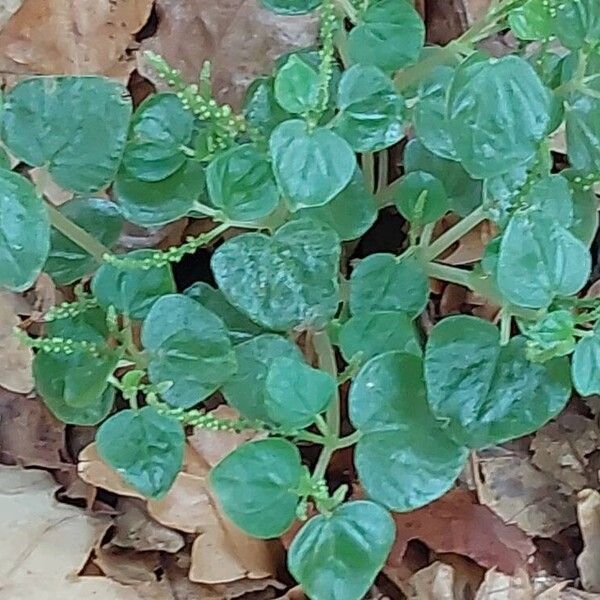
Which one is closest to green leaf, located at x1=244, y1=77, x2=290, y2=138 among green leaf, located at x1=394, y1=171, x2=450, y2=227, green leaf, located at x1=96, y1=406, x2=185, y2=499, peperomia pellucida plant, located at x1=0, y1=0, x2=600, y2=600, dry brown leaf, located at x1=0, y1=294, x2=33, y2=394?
peperomia pellucida plant, located at x1=0, y1=0, x2=600, y2=600

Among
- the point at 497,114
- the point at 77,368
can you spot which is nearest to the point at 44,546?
the point at 77,368

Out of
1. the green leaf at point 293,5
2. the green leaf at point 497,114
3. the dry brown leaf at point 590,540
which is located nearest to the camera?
the green leaf at point 497,114

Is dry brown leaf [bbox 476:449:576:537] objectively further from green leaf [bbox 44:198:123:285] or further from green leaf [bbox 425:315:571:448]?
green leaf [bbox 44:198:123:285]

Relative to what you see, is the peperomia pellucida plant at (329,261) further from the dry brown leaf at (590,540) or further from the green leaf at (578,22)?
Result: the dry brown leaf at (590,540)

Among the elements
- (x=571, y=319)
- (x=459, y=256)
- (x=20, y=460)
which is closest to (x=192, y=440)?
(x=20, y=460)

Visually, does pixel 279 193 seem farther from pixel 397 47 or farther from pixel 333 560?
pixel 333 560

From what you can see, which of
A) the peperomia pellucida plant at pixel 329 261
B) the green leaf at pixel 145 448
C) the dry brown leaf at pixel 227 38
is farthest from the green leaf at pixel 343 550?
the dry brown leaf at pixel 227 38

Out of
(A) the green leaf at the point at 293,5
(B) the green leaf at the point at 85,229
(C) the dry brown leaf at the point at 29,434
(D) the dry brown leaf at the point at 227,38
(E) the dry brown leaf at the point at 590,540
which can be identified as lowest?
(E) the dry brown leaf at the point at 590,540
